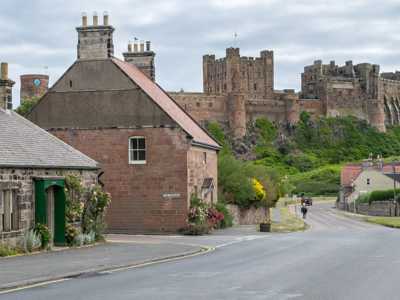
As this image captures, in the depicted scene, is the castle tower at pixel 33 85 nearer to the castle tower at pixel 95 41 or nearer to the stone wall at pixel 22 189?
the castle tower at pixel 95 41

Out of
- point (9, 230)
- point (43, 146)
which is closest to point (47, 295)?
point (9, 230)

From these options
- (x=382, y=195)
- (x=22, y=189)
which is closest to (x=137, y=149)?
(x=22, y=189)

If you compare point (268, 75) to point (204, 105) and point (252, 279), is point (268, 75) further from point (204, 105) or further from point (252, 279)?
point (252, 279)

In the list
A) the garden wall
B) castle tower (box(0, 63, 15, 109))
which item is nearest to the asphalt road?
castle tower (box(0, 63, 15, 109))

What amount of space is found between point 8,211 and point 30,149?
270 cm

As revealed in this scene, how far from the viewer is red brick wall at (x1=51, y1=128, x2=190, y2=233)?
3506cm

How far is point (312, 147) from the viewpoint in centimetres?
15675

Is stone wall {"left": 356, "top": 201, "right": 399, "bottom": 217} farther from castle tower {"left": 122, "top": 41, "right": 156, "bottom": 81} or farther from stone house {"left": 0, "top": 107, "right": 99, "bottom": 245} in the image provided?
stone house {"left": 0, "top": 107, "right": 99, "bottom": 245}

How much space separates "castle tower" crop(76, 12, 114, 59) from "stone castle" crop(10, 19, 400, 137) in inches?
3782

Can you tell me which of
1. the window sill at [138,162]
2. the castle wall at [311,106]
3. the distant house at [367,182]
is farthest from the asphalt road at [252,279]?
the castle wall at [311,106]

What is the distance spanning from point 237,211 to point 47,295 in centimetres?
3414

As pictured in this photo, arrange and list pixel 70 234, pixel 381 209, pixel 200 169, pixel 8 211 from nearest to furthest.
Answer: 1. pixel 8 211
2. pixel 70 234
3. pixel 200 169
4. pixel 381 209

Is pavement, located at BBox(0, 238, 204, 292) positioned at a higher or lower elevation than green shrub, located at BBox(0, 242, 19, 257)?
lower

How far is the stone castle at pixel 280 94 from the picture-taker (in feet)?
457
